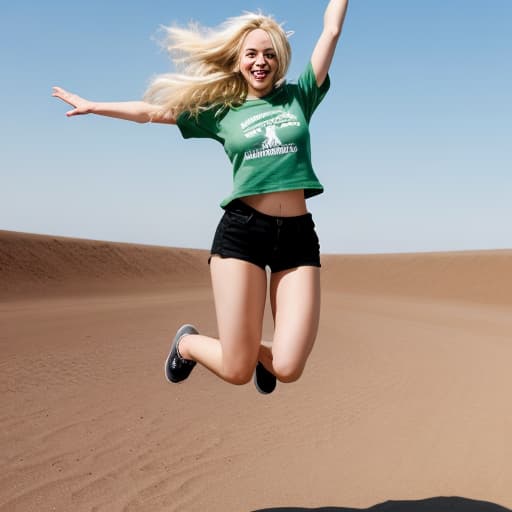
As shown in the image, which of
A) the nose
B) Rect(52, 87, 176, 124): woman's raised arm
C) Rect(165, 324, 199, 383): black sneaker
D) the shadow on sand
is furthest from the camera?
the shadow on sand

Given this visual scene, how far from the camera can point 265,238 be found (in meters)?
3.46

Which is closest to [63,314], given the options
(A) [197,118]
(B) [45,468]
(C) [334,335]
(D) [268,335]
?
(D) [268,335]

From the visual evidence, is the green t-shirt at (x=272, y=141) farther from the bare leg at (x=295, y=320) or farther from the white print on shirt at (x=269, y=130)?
the bare leg at (x=295, y=320)

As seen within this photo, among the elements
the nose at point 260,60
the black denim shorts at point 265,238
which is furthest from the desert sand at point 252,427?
the nose at point 260,60

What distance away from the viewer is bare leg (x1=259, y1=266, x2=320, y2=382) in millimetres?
3496

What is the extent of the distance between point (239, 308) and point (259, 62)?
4.94ft

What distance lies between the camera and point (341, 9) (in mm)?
3750

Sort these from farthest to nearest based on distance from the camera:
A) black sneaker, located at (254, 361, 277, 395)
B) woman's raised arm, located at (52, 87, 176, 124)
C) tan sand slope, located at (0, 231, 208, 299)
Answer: tan sand slope, located at (0, 231, 208, 299) < black sneaker, located at (254, 361, 277, 395) < woman's raised arm, located at (52, 87, 176, 124)

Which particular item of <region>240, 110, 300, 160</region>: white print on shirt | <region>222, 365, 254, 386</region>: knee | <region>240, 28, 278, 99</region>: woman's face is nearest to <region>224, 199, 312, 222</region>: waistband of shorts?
<region>240, 110, 300, 160</region>: white print on shirt

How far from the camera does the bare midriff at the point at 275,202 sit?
11.4ft

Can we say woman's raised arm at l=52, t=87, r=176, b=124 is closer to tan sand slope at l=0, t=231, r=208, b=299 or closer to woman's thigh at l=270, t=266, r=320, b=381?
woman's thigh at l=270, t=266, r=320, b=381

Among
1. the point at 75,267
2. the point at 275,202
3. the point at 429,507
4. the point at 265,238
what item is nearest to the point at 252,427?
the point at 429,507

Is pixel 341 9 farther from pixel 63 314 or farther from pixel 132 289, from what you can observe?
pixel 132 289

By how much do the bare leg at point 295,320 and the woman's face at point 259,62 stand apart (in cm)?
116
